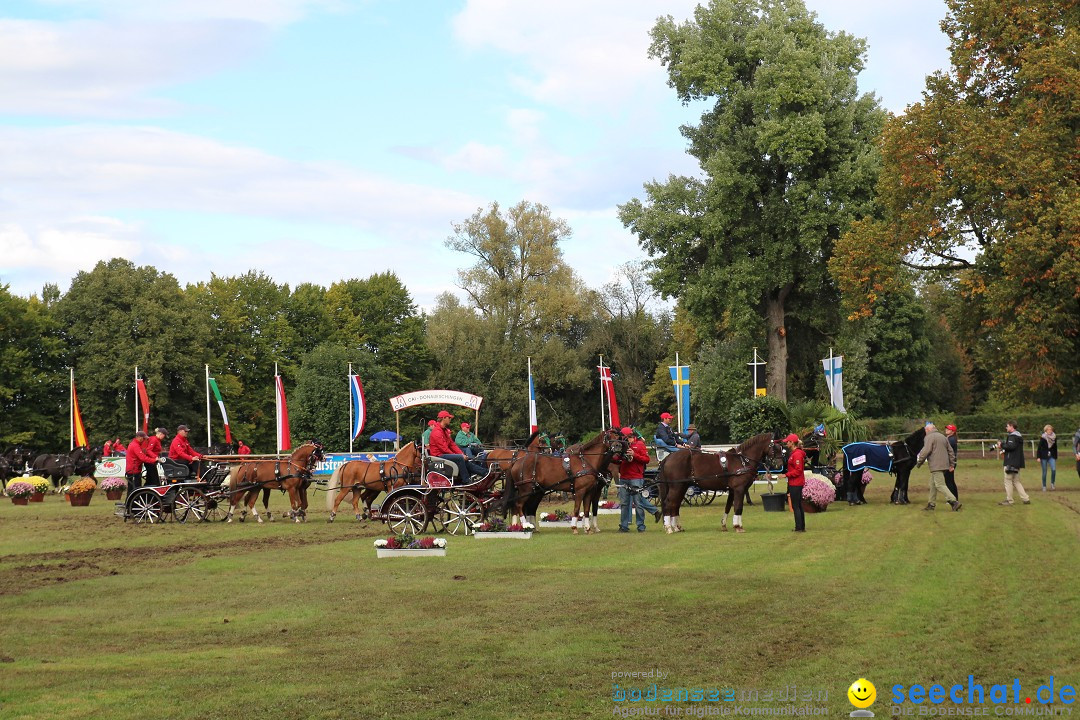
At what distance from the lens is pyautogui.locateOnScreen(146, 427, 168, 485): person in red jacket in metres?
24.1

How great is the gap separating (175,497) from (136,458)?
121 cm

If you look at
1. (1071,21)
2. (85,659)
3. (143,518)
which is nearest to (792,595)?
(85,659)

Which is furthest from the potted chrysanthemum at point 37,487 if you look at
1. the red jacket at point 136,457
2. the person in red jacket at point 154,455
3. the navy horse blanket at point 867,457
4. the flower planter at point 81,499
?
the navy horse blanket at point 867,457

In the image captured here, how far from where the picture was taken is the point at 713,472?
19.8 meters

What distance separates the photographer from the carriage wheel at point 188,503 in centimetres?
2427

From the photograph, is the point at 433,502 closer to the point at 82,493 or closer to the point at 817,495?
the point at 817,495

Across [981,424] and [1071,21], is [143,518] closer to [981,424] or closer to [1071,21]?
[1071,21]

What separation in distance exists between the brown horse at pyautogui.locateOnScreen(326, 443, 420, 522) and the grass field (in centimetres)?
236

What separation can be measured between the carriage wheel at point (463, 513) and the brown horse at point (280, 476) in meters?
4.66

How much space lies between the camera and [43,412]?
211 ft

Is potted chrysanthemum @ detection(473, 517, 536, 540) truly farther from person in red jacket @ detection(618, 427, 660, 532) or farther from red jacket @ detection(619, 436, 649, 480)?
red jacket @ detection(619, 436, 649, 480)

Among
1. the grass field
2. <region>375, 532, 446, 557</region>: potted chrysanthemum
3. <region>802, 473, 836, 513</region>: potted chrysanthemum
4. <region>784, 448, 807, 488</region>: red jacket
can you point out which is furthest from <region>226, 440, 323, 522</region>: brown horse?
<region>802, 473, 836, 513</region>: potted chrysanthemum

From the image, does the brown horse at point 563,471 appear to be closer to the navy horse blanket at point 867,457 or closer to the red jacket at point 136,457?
the navy horse blanket at point 867,457

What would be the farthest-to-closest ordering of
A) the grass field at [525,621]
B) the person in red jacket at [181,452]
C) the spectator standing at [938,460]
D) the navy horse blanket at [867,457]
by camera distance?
the navy horse blanket at [867,457] → the person in red jacket at [181,452] → the spectator standing at [938,460] → the grass field at [525,621]
